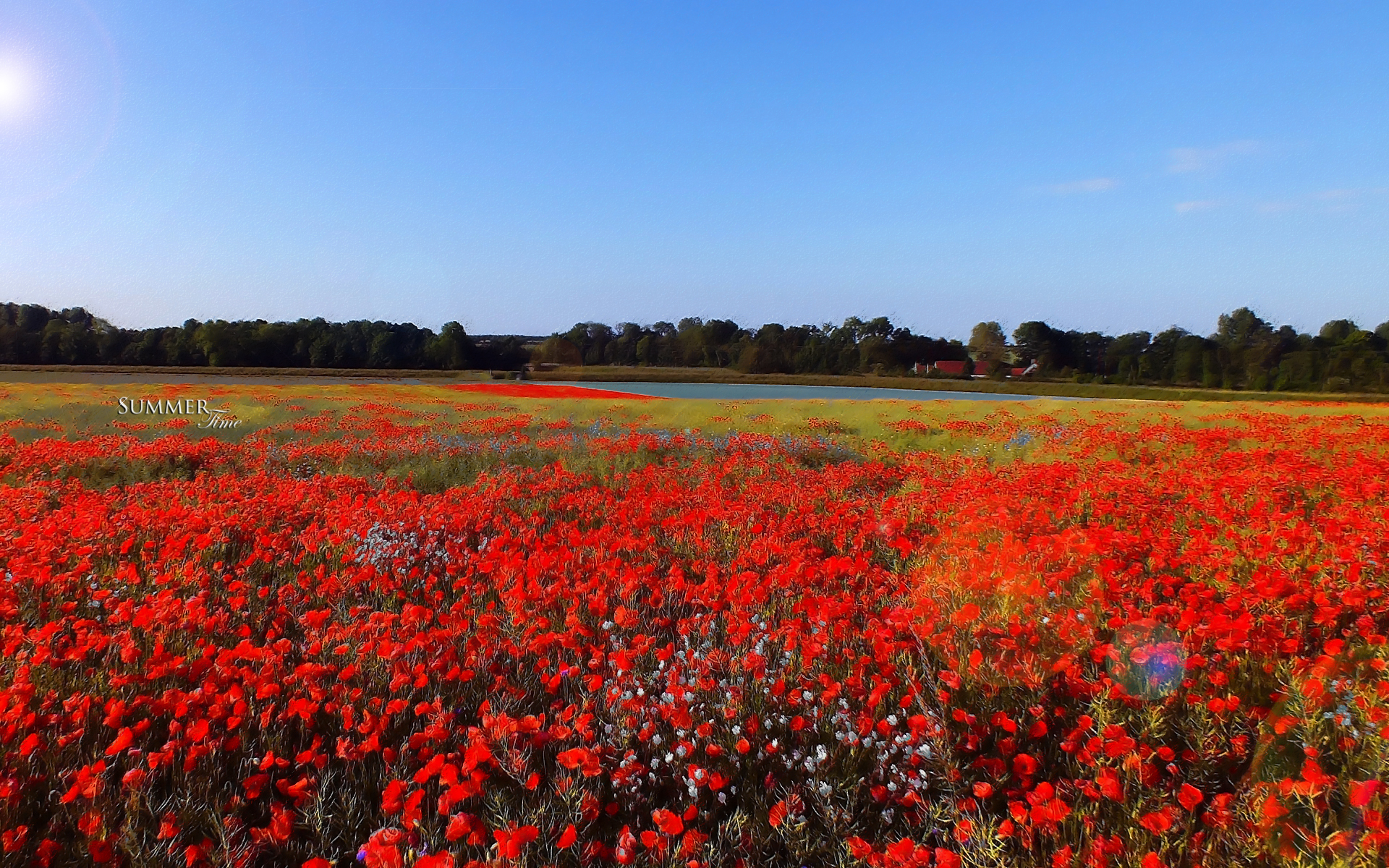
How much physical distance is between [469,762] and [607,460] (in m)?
8.01

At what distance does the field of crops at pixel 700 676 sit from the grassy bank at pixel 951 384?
32942mm

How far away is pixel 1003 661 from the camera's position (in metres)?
3.68

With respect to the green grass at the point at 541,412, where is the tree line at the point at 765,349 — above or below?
above

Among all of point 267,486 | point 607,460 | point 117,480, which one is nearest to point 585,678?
point 267,486

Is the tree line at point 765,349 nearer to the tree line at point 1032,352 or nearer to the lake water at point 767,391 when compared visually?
the tree line at point 1032,352

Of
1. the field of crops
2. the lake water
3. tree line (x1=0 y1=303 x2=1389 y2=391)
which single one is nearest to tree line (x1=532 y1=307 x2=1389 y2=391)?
tree line (x1=0 y1=303 x2=1389 y2=391)

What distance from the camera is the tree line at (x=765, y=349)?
3462 cm

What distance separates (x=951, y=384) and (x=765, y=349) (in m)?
18.3

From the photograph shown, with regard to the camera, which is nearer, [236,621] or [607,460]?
[236,621]

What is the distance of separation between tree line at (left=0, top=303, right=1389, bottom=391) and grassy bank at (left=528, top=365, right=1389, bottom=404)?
317cm

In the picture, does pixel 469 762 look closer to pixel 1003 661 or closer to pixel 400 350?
pixel 1003 661

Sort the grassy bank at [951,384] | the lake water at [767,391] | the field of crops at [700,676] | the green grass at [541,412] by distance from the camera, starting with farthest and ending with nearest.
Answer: the grassy bank at [951,384] < the lake water at [767,391] < the green grass at [541,412] < the field of crops at [700,676]

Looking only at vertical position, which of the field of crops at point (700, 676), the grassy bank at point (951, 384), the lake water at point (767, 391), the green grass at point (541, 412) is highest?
the grassy bank at point (951, 384)

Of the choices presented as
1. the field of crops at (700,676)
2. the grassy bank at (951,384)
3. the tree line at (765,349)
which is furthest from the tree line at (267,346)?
the field of crops at (700,676)
